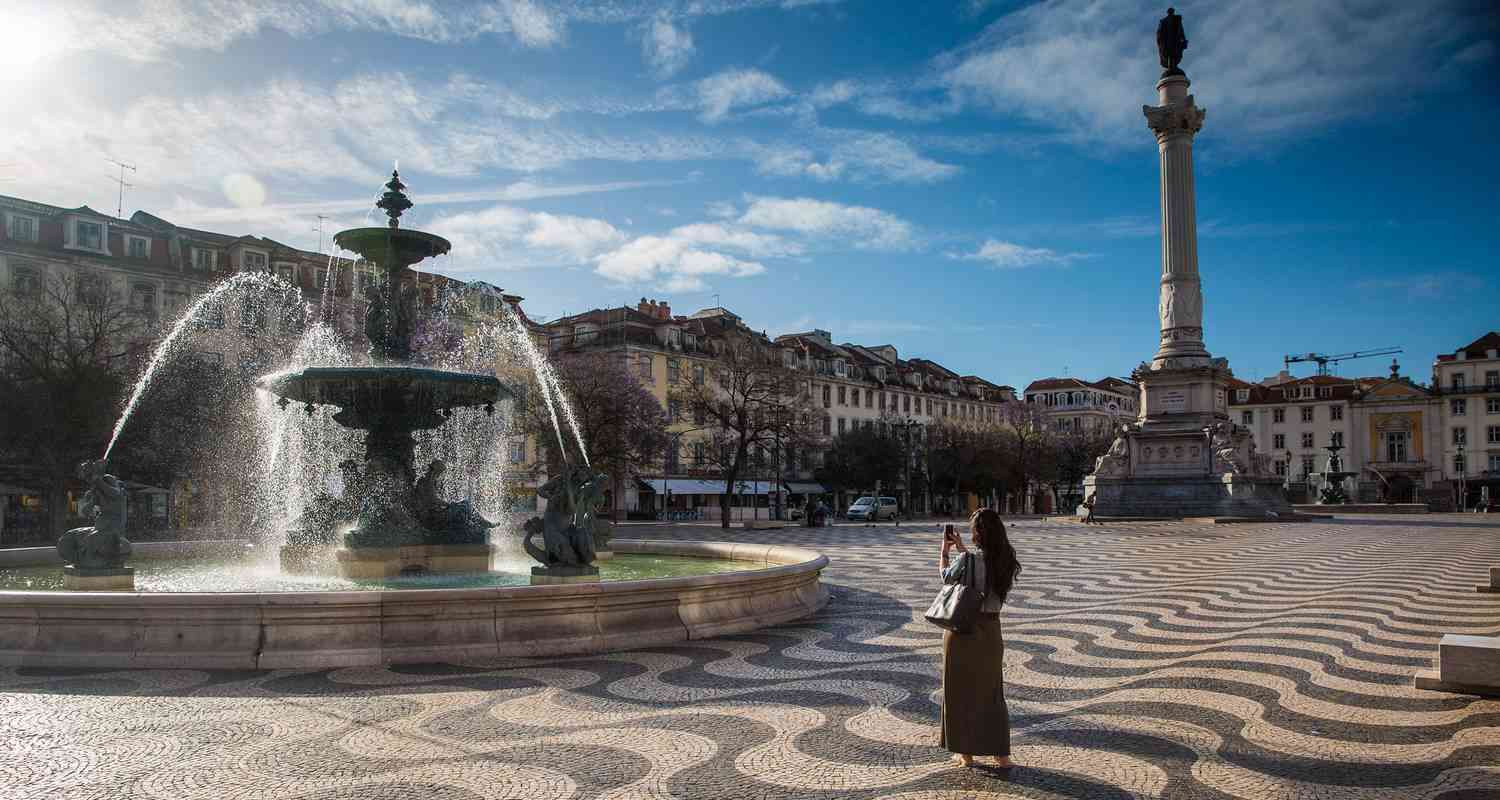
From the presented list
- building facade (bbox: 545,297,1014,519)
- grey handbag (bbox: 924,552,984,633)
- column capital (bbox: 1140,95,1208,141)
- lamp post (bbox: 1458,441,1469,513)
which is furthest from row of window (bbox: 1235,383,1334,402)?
grey handbag (bbox: 924,552,984,633)

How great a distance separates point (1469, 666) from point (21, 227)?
4843 centimetres

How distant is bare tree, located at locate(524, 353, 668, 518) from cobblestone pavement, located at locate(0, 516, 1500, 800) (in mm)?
30958

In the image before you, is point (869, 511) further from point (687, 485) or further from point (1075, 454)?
point (1075, 454)

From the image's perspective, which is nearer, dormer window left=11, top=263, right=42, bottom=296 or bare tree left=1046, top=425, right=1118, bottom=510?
dormer window left=11, top=263, right=42, bottom=296

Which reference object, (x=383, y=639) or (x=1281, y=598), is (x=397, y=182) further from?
(x=1281, y=598)

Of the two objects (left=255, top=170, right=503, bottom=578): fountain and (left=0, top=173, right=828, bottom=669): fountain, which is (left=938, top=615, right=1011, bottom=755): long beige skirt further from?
(left=255, top=170, right=503, bottom=578): fountain

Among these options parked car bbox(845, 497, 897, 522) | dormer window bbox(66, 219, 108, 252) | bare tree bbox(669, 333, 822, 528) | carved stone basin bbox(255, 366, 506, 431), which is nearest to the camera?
carved stone basin bbox(255, 366, 506, 431)

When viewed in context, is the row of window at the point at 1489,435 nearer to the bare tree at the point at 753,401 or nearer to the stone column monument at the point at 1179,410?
the stone column monument at the point at 1179,410

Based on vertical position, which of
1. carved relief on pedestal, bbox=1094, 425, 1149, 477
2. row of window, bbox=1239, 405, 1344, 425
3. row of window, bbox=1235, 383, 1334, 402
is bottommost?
carved relief on pedestal, bbox=1094, 425, 1149, 477

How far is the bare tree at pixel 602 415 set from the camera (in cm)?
3988

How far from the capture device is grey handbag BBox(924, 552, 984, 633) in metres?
4.96

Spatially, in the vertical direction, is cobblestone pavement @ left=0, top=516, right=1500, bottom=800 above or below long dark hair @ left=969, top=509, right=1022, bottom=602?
below

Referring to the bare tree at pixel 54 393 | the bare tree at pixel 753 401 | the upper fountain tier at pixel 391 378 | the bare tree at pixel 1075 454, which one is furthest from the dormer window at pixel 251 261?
the bare tree at pixel 1075 454

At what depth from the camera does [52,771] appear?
4.84 m
